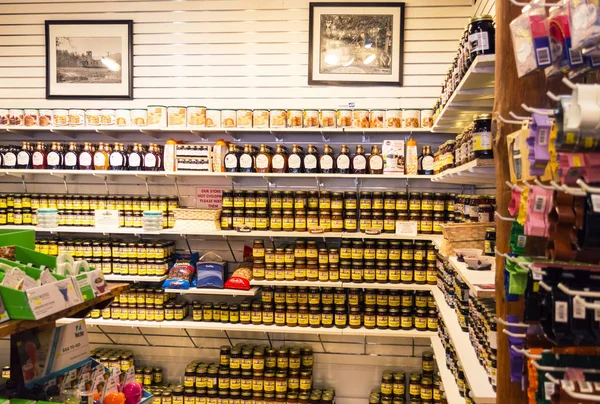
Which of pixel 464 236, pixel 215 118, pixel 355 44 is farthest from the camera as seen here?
pixel 355 44

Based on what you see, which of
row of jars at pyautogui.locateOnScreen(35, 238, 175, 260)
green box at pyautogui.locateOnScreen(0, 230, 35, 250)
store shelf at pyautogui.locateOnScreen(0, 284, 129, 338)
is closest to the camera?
→ store shelf at pyautogui.locateOnScreen(0, 284, 129, 338)

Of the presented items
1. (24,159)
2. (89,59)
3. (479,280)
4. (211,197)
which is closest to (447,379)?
(479,280)

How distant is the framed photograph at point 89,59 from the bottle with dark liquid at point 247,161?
1386mm

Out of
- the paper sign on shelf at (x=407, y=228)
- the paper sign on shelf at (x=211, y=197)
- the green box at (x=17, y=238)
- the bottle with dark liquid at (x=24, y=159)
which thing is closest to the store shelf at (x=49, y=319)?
the green box at (x=17, y=238)

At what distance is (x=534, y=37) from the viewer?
1.21 meters

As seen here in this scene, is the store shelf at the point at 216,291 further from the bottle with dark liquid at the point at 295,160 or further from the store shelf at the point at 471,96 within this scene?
the store shelf at the point at 471,96

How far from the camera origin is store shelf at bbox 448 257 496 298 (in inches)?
70.8

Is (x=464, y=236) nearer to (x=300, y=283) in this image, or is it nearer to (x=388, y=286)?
(x=388, y=286)

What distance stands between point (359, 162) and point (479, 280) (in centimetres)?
229

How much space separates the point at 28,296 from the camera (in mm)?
1996

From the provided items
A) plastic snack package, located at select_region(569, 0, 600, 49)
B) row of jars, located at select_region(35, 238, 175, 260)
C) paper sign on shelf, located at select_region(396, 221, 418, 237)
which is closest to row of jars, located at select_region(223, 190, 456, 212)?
paper sign on shelf, located at select_region(396, 221, 418, 237)

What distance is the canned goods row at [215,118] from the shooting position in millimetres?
4141

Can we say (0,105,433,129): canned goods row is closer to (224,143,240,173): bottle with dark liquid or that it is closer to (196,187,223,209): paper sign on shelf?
(224,143,240,173): bottle with dark liquid

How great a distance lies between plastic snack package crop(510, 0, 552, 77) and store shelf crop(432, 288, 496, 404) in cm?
110
